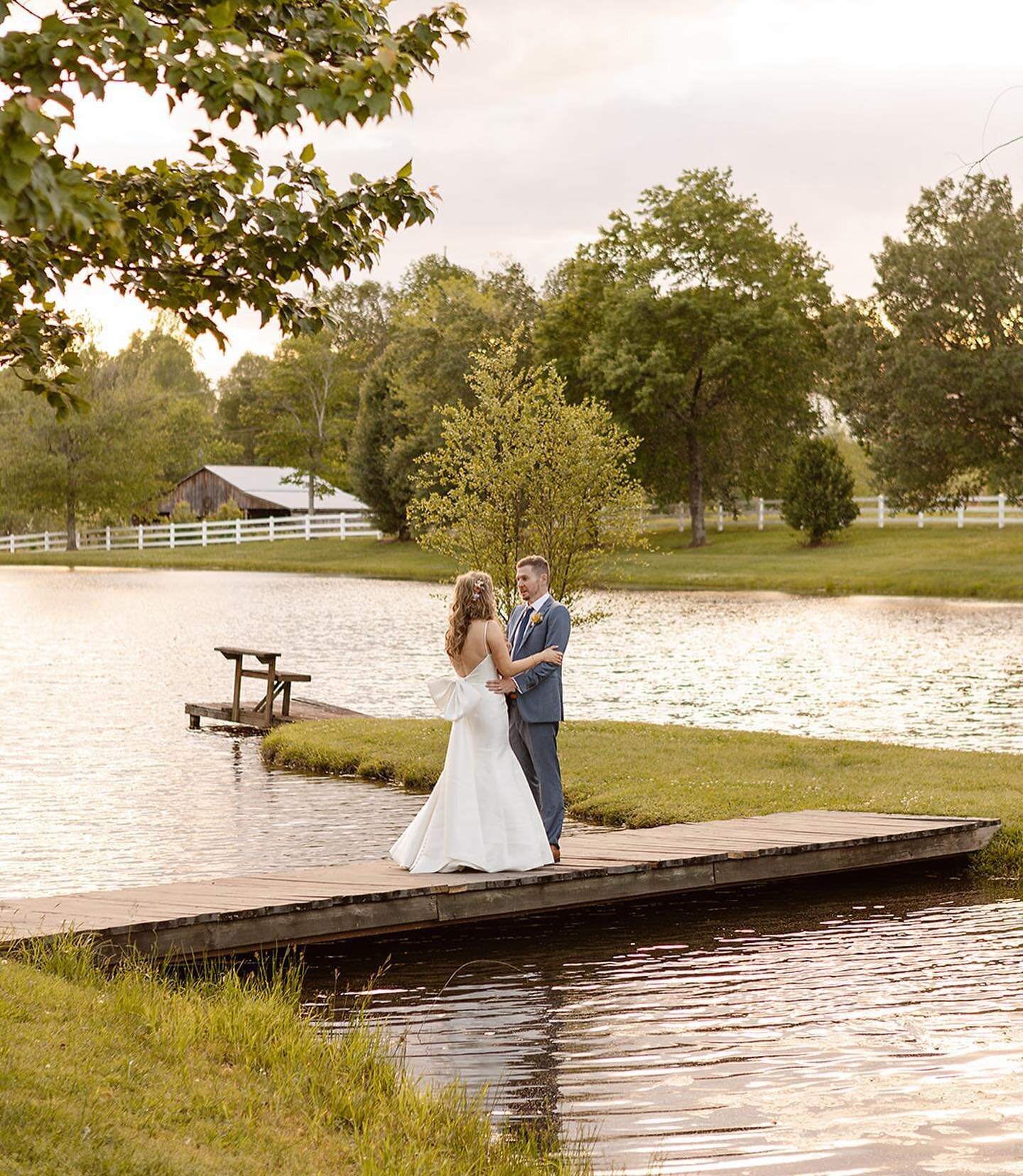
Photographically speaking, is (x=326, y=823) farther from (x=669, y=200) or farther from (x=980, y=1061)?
(x=669, y=200)

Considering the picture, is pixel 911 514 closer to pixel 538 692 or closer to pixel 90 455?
pixel 90 455

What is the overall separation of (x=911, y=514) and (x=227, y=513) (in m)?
50.3

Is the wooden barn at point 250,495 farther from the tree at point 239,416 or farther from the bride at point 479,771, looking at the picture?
the bride at point 479,771

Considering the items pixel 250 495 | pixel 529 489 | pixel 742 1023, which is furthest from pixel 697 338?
pixel 742 1023

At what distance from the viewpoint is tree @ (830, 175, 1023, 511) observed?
51688 mm

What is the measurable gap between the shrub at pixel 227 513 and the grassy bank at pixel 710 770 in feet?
271

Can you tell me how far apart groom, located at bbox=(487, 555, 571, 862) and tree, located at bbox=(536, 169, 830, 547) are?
56.9m

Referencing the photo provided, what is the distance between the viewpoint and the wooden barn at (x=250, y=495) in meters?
106

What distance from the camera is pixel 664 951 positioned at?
10.4m

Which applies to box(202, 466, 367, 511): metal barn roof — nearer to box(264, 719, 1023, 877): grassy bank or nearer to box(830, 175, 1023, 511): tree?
box(830, 175, 1023, 511): tree

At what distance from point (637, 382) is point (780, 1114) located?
63.6 metres

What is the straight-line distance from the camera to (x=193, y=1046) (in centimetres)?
726

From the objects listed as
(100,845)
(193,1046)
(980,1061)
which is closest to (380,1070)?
(193,1046)

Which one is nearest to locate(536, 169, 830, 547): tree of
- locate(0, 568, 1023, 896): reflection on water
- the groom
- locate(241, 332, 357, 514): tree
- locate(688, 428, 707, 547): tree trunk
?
locate(688, 428, 707, 547): tree trunk
